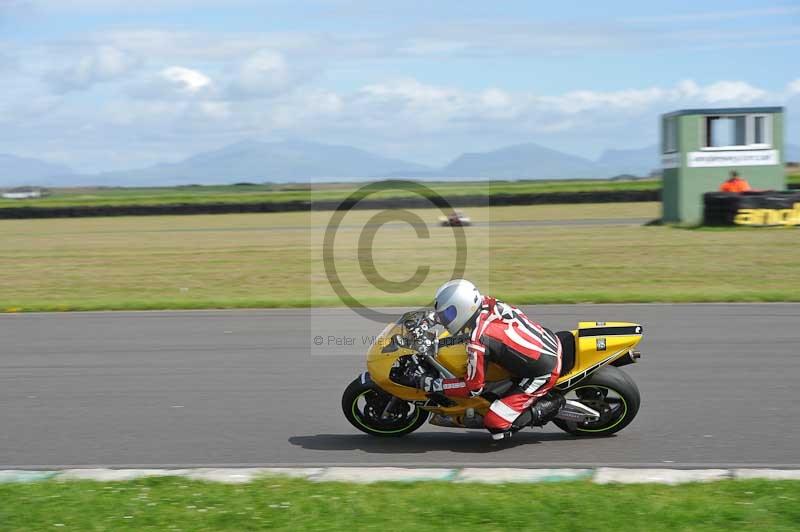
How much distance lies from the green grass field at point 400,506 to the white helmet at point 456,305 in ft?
4.67

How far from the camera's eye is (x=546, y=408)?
25.2 feet

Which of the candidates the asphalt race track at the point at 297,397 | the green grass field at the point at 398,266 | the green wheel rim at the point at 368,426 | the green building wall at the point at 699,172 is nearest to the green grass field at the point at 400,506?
the asphalt race track at the point at 297,397

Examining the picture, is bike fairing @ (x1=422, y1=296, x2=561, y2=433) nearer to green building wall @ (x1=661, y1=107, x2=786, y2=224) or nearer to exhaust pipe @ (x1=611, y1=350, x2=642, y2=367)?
exhaust pipe @ (x1=611, y1=350, x2=642, y2=367)

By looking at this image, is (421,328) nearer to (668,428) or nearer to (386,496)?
(386,496)

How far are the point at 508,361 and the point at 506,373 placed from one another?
0.23 m

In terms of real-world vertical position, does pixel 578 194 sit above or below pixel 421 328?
above

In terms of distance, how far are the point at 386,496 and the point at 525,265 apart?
17.1m

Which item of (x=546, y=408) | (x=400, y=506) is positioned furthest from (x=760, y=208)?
(x=400, y=506)

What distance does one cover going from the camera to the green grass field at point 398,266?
17953 mm

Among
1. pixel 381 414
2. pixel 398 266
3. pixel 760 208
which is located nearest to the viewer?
pixel 381 414

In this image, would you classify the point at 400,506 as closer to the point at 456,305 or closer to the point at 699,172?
the point at 456,305

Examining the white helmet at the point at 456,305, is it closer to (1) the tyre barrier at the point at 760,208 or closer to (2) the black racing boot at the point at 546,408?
(2) the black racing boot at the point at 546,408

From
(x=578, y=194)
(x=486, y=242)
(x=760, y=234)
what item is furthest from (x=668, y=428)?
(x=578, y=194)

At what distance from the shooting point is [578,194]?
2061 inches
